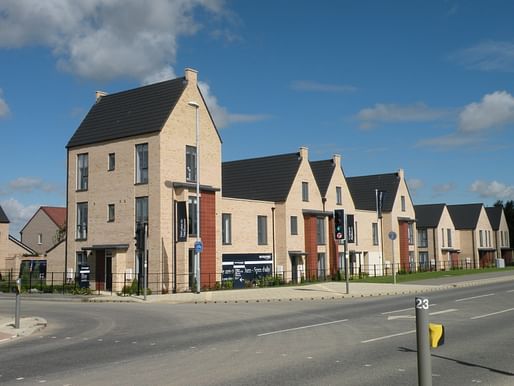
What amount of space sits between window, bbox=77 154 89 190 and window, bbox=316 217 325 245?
1911 cm

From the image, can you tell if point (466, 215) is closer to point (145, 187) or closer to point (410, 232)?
point (410, 232)

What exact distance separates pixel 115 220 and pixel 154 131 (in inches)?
242

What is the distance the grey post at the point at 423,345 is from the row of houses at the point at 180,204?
26.1 metres

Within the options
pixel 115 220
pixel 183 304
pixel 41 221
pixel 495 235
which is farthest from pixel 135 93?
pixel 495 235

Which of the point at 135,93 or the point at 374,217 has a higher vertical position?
the point at 135,93

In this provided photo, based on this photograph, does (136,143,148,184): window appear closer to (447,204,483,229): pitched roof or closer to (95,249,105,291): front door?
(95,249,105,291): front door

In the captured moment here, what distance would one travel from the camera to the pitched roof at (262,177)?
1900 inches

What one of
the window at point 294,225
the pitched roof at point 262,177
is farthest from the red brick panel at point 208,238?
the window at point 294,225

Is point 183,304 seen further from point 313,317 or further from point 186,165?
point 186,165

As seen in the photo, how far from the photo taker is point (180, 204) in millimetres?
36469

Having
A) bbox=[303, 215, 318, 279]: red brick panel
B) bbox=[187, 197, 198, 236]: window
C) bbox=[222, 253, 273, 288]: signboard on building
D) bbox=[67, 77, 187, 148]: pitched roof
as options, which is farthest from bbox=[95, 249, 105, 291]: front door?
bbox=[303, 215, 318, 279]: red brick panel

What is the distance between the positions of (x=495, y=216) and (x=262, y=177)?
51.0 m

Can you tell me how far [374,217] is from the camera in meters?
59.3

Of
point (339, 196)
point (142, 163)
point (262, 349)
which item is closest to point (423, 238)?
point (339, 196)
